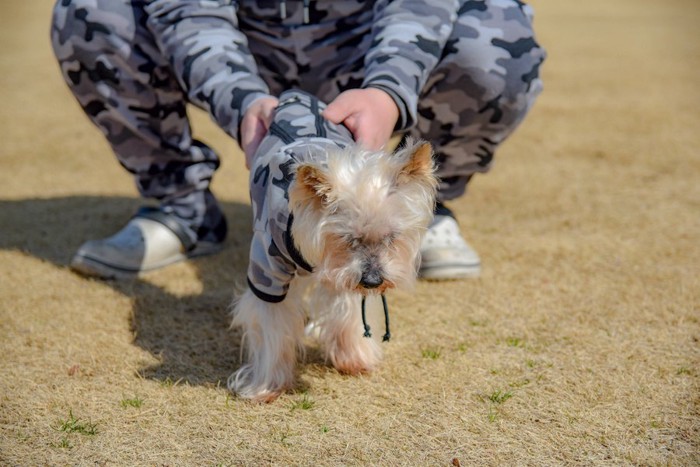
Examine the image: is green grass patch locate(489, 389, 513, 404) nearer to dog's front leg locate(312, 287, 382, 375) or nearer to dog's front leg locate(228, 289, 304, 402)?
dog's front leg locate(312, 287, 382, 375)

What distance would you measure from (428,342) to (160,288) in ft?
4.53

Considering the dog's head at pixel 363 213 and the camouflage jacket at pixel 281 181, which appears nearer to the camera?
the dog's head at pixel 363 213

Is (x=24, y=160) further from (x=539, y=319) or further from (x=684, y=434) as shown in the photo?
(x=684, y=434)

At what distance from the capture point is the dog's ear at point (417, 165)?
2.20 m

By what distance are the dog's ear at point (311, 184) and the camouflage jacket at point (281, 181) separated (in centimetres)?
14

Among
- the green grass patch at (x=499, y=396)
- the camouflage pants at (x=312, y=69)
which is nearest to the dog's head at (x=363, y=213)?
the green grass patch at (x=499, y=396)

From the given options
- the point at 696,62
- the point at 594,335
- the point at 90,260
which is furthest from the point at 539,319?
the point at 696,62

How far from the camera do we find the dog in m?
2.20

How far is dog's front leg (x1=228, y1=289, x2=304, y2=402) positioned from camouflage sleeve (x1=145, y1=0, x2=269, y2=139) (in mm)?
672

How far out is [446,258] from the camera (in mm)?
3584

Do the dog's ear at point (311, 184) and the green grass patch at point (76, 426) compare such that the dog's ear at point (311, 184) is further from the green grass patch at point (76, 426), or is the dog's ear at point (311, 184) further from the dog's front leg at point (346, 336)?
the green grass patch at point (76, 426)

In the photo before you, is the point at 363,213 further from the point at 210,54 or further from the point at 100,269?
the point at 100,269

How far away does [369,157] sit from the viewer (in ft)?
7.43

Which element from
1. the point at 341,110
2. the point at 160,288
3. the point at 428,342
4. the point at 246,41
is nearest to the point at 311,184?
the point at 341,110
